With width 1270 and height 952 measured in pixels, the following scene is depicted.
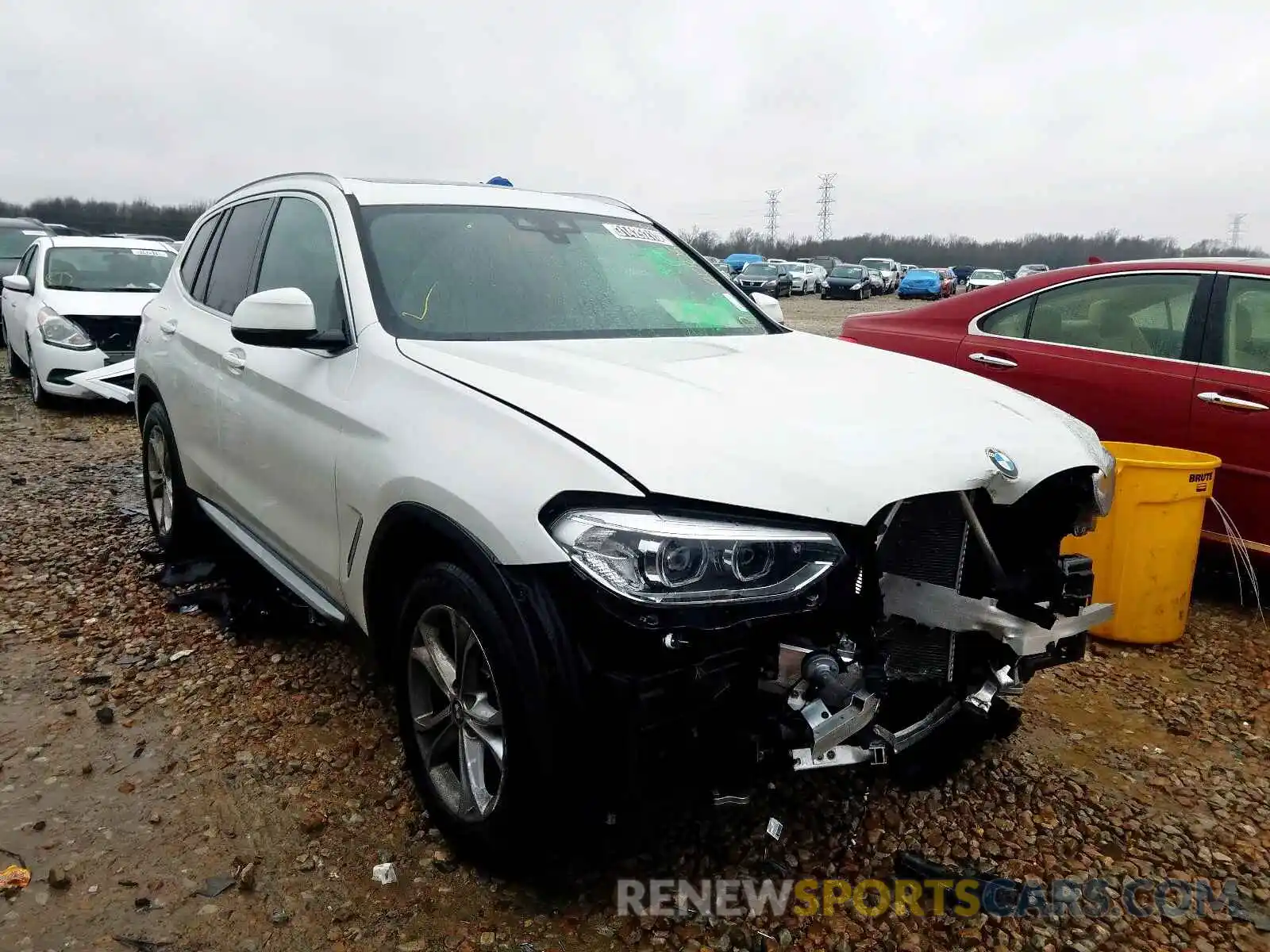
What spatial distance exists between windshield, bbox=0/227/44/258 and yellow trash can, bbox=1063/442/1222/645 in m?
15.2

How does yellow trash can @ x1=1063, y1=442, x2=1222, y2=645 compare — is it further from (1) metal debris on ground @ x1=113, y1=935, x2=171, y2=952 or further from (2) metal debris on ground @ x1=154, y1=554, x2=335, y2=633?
(1) metal debris on ground @ x1=113, y1=935, x2=171, y2=952

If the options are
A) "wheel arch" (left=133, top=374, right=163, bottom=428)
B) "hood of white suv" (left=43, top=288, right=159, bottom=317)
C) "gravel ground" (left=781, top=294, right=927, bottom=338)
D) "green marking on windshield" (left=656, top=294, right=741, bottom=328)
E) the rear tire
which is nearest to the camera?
"green marking on windshield" (left=656, top=294, right=741, bottom=328)

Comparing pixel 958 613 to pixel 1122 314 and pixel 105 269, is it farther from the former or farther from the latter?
pixel 105 269

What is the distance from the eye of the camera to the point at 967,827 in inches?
106

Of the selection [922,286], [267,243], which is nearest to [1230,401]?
[267,243]

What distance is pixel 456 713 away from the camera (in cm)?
236

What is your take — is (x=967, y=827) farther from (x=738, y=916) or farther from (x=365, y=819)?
(x=365, y=819)

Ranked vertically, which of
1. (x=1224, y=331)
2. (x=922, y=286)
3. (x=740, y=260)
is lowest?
(x=1224, y=331)

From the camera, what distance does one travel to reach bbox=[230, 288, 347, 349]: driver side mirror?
2.69m

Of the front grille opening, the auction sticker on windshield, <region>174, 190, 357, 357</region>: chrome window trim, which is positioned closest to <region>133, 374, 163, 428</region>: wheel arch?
<region>174, 190, 357, 357</region>: chrome window trim

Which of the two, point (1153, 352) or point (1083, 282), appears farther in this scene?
point (1083, 282)

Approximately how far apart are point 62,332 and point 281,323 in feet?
24.2

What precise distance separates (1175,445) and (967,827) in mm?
2502

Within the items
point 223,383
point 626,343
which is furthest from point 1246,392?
point 223,383
